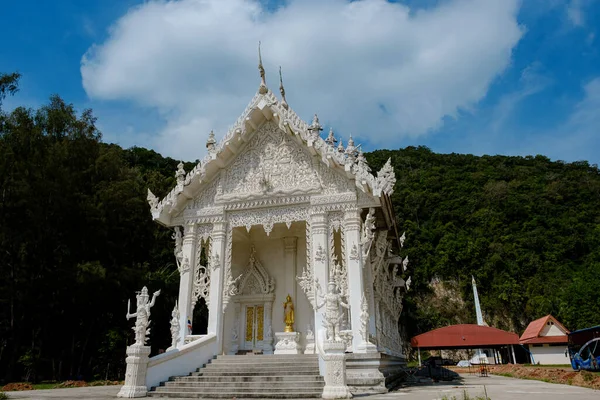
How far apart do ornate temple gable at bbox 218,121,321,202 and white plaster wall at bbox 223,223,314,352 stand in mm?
1266

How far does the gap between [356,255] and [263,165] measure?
147 inches

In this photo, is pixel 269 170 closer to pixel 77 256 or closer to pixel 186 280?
pixel 186 280

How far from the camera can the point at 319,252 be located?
10945 millimetres

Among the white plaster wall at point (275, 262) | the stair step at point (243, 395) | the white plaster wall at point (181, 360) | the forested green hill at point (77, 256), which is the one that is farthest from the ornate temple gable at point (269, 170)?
the forested green hill at point (77, 256)

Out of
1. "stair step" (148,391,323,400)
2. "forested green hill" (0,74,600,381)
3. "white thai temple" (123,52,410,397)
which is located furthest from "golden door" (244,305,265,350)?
"forested green hill" (0,74,600,381)

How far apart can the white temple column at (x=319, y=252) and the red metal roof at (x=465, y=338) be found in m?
5.49

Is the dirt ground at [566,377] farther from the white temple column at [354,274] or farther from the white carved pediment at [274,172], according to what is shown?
the white carved pediment at [274,172]

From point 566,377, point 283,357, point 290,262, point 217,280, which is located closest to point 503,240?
point 566,377

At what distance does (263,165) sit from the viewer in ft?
40.9

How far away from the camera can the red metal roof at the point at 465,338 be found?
1417 centimetres

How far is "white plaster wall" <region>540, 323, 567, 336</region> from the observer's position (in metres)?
26.5

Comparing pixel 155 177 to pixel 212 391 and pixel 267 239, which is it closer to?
pixel 267 239

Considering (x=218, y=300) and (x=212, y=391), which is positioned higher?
(x=218, y=300)

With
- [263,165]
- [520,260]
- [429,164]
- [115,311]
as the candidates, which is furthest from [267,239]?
[429,164]
